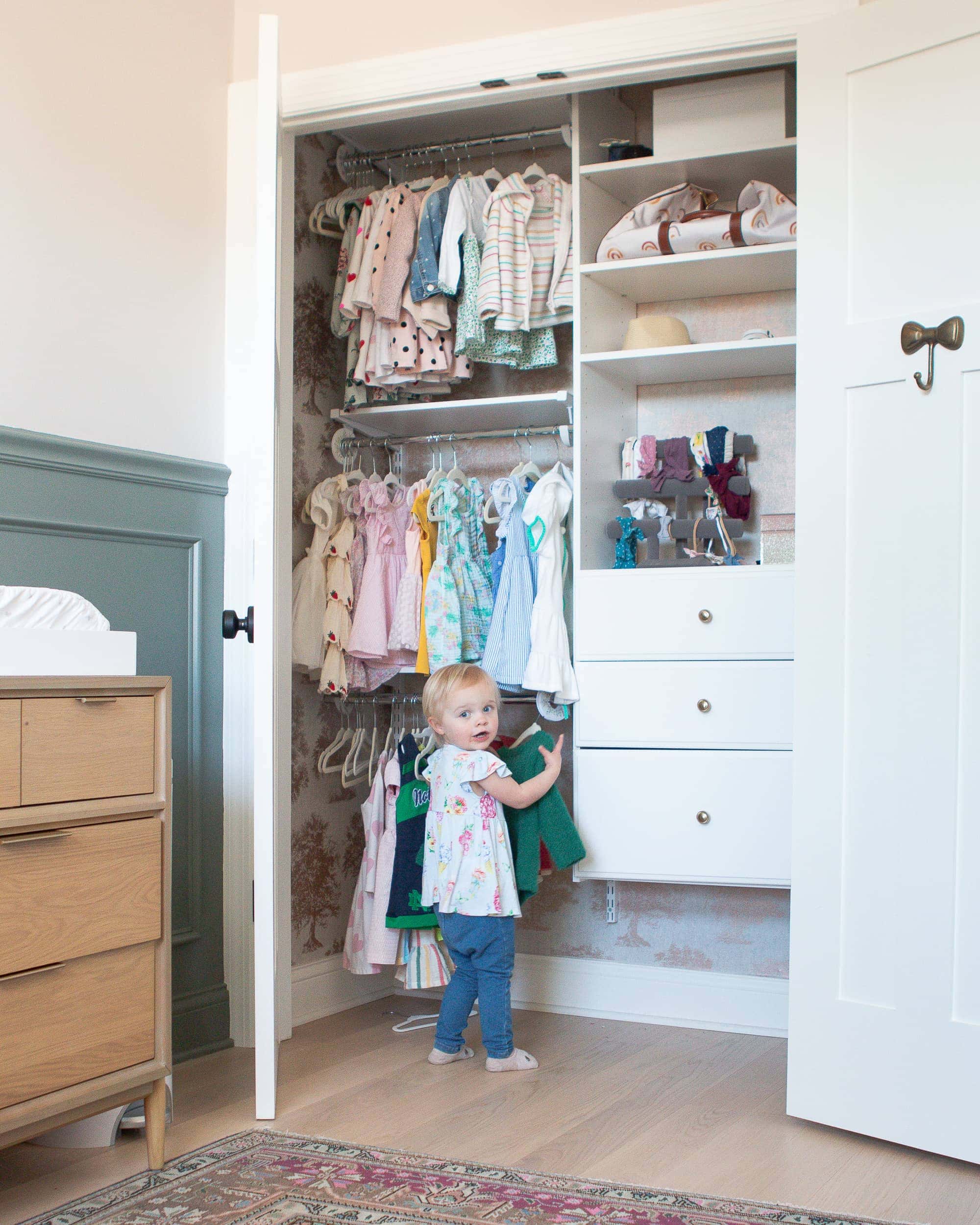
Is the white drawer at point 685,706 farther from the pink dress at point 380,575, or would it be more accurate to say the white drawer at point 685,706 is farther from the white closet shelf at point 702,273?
the white closet shelf at point 702,273

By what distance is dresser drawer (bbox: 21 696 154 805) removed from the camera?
5.74 feet

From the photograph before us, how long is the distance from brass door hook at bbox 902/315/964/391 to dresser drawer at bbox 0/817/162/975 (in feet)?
4.99

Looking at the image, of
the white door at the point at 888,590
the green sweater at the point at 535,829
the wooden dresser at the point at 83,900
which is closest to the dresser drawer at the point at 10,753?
the wooden dresser at the point at 83,900

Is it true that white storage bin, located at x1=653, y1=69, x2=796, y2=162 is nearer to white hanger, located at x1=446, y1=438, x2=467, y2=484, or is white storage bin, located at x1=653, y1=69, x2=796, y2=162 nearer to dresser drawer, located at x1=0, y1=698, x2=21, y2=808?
white hanger, located at x1=446, y1=438, x2=467, y2=484

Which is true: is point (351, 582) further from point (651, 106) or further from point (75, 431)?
point (651, 106)

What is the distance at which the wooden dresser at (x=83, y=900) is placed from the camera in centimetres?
171

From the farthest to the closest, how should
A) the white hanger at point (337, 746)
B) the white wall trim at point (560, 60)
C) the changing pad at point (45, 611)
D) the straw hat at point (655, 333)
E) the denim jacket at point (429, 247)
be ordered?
the white hanger at point (337, 746), the denim jacket at point (429, 247), the straw hat at point (655, 333), the white wall trim at point (560, 60), the changing pad at point (45, 611)

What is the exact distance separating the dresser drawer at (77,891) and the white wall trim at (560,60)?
169 cm

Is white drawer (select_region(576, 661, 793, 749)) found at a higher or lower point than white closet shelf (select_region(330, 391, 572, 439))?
lower

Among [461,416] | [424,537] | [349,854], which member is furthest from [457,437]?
[349,854]

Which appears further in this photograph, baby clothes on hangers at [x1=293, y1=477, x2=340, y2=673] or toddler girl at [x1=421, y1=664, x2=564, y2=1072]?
baby clothes on hangers at [x1=293, y1=477, x2=340, y2=673]

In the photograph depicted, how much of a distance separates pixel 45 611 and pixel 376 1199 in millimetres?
1057

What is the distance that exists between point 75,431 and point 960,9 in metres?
1.82

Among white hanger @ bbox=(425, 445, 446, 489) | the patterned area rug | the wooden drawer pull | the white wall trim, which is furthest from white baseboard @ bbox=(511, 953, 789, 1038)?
the white wall trim
